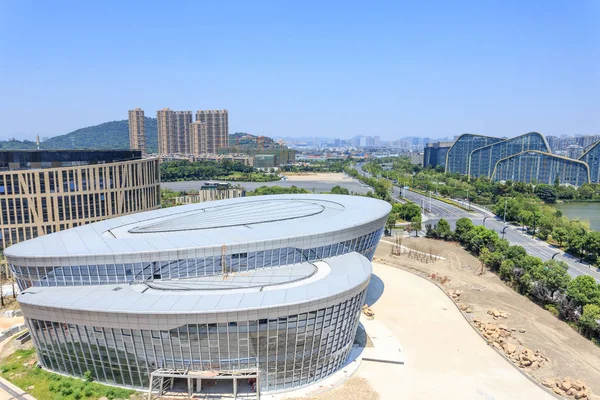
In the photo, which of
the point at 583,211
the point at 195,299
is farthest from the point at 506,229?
the point at 195,299

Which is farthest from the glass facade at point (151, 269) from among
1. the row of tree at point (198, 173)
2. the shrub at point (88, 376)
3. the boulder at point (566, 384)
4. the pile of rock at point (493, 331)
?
the row of tree at point (198, 173)

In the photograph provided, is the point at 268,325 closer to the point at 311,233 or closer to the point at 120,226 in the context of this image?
the point at 311,233

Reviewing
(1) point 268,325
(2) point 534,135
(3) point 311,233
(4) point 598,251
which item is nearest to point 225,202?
(3) point 311,233

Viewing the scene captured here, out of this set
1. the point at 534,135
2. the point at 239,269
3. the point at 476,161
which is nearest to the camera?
the point at 239,269

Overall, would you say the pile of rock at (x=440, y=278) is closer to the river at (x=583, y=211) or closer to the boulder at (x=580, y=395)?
the boulder at (x=580, y=395)

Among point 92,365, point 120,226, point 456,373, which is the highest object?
point 120,226

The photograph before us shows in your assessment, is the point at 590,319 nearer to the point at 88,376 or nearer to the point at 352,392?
the point at 352,392
